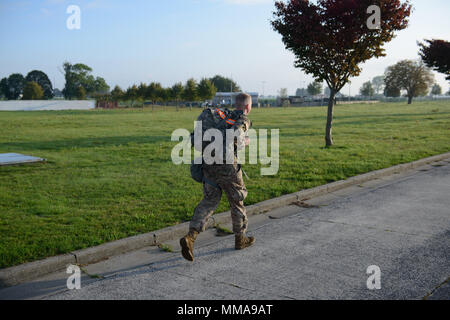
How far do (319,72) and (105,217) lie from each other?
33.3 feet

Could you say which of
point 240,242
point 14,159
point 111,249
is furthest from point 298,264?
point 14,159

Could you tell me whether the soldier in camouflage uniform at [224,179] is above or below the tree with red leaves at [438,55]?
below

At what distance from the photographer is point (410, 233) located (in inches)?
197

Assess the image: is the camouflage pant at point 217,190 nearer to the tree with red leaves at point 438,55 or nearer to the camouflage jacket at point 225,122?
the camouflage jacket at point 225,122

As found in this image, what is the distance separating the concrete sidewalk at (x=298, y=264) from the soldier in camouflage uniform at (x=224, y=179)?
298mm

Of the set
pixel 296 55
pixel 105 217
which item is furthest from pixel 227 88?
pixel 105 217

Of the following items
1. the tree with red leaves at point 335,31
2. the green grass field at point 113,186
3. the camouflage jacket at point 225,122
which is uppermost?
the tree with red leaves at point 335,31

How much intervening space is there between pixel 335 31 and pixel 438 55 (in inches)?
812

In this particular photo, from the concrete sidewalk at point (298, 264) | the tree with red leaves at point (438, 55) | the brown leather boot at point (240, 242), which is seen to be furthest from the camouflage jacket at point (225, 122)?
the tree with red leaves at point (438, 55)

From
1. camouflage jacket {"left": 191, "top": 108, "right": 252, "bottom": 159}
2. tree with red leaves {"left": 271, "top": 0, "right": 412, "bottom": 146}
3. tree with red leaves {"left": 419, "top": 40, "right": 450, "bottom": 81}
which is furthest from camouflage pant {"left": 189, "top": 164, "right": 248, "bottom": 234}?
tree with red leaves {"left": 419, "top": 40, "right": 450, "bottom": 81}

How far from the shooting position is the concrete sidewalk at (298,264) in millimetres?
3436

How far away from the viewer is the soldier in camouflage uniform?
13.5 ft

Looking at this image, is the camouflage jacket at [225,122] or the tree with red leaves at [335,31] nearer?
the camouflage jacket at [225,122]
